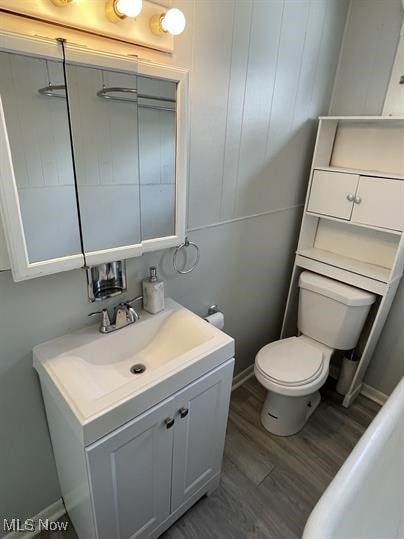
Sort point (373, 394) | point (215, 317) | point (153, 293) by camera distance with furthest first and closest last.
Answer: point (373, 394), point (215, 317), point (153, 293)

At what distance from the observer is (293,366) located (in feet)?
5.81

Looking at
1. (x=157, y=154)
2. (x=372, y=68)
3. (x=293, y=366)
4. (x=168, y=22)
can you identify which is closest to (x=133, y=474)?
(x=293, y=366)

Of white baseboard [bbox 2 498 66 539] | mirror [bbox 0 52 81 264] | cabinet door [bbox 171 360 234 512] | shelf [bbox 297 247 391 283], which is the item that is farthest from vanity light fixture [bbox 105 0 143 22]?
white baseboard [bbox 2 498 66 539]

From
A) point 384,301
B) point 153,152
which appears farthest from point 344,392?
point 153,152

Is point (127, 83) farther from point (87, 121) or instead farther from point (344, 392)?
point (344, 392)

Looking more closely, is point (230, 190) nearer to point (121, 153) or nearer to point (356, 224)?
point (121, 153)

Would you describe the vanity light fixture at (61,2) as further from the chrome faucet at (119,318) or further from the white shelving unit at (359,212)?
the white shelving unit at (359,212)

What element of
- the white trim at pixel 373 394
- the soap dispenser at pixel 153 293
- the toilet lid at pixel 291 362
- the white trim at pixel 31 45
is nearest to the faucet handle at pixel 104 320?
the soap dispenser at pixel 153 293

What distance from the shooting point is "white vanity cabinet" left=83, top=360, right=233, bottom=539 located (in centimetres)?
99

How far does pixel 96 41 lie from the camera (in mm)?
956

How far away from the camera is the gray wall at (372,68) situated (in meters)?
1.66

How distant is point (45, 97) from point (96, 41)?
242 mm

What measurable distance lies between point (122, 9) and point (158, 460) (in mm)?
1462

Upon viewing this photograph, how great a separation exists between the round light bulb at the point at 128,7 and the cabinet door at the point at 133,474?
3.94ft
